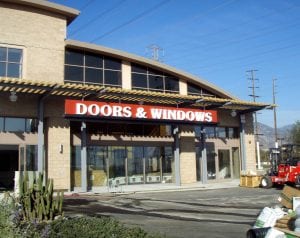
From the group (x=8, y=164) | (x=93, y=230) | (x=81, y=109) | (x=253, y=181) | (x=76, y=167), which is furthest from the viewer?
(x=253, y=181)

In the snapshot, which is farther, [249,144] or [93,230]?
[249,144]

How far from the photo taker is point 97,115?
25.8m

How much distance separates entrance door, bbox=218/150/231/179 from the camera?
3416 cm

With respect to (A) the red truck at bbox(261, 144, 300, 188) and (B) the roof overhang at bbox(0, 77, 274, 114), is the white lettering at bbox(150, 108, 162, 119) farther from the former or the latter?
(A) the red truck at bbox(261, 144, 300, 188)

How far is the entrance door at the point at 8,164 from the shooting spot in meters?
26.9

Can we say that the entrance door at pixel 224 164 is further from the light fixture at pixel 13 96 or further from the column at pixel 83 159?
the light fixture at pixel 13 96

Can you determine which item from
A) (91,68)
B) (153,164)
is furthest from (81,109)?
(153,164)

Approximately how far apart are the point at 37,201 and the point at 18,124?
48.0ft

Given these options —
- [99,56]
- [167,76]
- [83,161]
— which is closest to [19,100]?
[83,161]

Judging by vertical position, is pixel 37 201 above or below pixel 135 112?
below

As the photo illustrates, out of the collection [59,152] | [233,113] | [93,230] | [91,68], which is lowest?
[93,230]

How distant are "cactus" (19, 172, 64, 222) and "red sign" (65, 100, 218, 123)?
1298cm

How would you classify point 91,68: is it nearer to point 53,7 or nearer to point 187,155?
point 53,7

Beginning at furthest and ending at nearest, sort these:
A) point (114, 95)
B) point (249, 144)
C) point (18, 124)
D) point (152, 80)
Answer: point (249, 144), point (152, 80), point (114, 95), point (18, 124)
